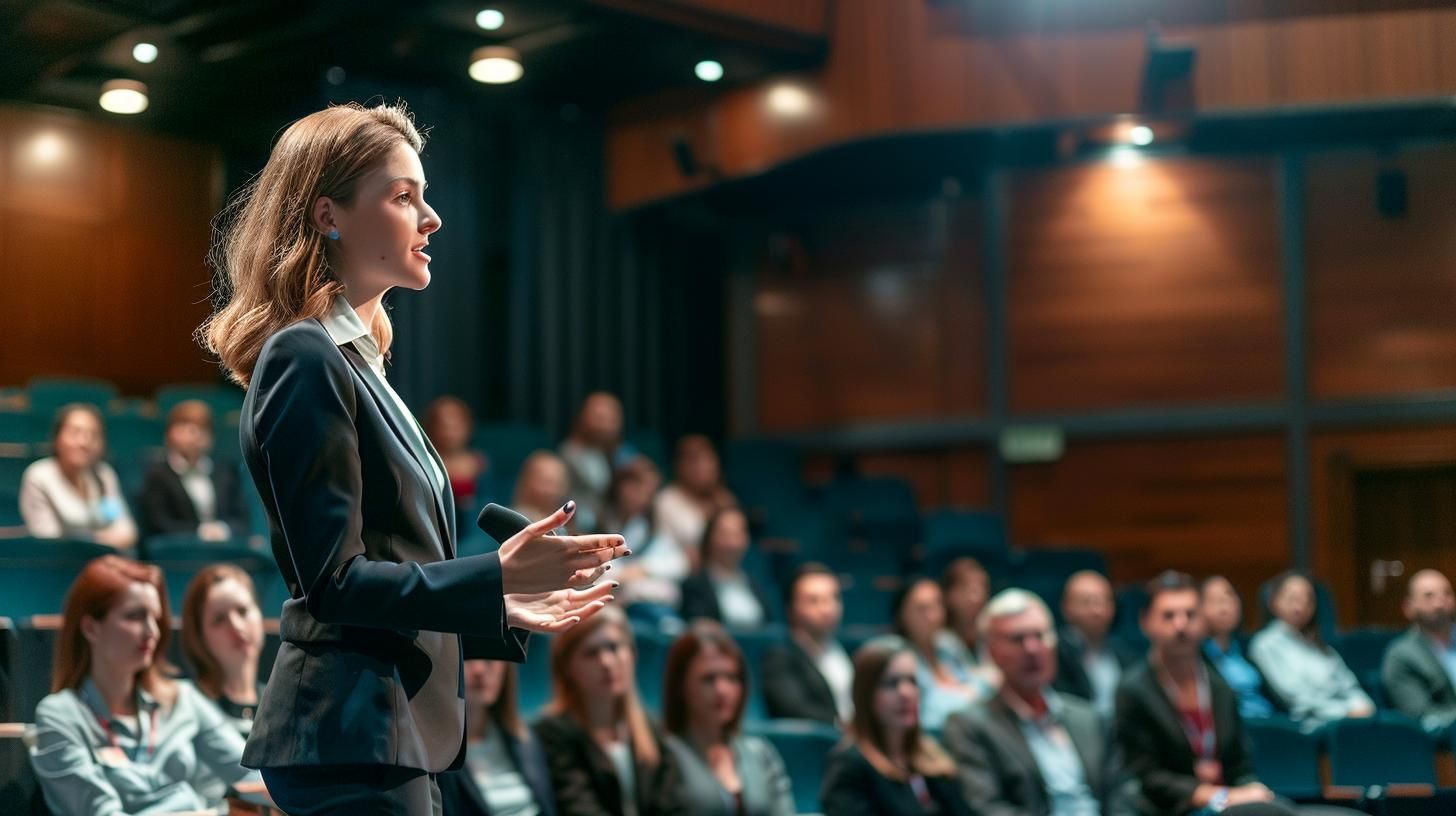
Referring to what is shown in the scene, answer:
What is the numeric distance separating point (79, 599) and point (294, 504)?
153cm

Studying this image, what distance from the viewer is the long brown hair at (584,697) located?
9.98 ft

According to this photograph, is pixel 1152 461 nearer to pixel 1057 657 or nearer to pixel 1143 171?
pixel 1143 171

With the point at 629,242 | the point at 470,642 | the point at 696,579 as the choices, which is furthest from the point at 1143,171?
the point at 470,642

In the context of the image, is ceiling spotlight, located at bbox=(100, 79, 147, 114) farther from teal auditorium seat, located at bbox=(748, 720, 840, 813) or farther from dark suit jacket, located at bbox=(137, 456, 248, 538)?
teal auditorium seat, located at bbox=(748, 720, 840, 813)

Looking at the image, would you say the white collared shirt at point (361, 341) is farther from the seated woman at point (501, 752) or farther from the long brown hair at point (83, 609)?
the seated woman at point (501, 752)

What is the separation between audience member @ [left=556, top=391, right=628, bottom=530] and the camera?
5.31 metres

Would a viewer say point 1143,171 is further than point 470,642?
Yes

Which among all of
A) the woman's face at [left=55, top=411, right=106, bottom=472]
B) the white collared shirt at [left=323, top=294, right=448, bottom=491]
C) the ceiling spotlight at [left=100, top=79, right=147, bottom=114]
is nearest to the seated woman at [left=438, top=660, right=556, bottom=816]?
the woman's face at [left=55, top=411, right=106, bottom=472]

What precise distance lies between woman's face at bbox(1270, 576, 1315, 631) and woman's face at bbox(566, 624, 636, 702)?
7.23 feet

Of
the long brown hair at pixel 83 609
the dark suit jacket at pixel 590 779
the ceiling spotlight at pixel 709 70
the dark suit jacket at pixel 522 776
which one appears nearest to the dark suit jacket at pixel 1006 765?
the dark suit jacket at pixel 590 779

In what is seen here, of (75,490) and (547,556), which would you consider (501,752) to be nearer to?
(75,490)

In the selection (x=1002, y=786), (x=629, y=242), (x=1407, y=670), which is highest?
(x=629, y=242)

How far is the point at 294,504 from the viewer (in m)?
0.92

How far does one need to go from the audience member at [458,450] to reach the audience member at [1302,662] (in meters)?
2.42
